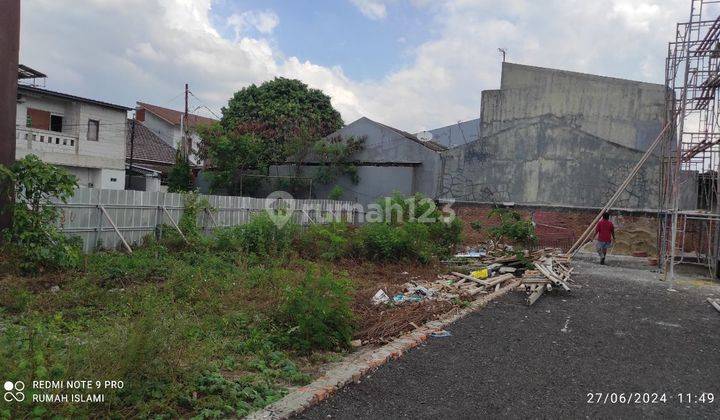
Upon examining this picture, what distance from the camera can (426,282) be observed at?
411 inches

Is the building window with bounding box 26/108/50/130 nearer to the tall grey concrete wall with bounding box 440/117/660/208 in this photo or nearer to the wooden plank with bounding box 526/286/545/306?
the tall grey concrete wall with bounding box 440/117/660/208

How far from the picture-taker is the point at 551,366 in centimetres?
572

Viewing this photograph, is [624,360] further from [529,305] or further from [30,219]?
[30,219]

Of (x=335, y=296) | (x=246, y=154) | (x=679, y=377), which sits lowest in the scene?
(x=679, y=377)

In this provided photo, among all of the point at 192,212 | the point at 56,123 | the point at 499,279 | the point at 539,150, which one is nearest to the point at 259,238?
the point at 192,212

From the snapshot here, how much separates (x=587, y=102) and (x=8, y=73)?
72.1ft

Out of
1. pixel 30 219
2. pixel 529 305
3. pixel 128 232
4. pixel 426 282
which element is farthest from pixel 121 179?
pixel 529 305

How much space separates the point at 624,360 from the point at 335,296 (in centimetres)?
353

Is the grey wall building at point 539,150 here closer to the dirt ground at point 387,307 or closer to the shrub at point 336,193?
the shrub at point 336,193

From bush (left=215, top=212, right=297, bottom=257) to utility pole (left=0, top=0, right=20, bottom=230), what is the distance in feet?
15.7

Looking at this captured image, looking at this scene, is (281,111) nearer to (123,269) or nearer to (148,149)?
(148,149)

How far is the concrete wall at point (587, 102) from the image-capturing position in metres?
22.7

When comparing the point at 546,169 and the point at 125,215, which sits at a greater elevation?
the point at 546,169

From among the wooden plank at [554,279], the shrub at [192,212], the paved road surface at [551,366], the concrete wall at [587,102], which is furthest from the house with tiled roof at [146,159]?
the paved road surface at [551,366]
